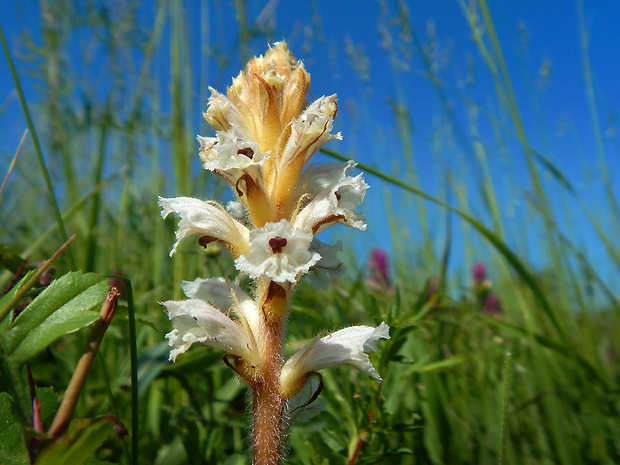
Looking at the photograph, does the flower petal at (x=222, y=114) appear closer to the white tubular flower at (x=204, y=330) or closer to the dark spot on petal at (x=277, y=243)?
the dark spot on petal at (x=277, y=243)

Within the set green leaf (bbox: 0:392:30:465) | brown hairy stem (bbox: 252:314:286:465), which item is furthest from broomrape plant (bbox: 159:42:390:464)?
green leaf (bbox: 0:392:30:465)

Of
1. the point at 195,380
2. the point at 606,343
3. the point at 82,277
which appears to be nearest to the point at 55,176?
the point at 195,380

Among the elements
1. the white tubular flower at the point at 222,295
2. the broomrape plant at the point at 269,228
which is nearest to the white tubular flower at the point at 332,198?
the broomrape plant at the point at 269,228

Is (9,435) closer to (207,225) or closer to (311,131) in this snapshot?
(207,225)

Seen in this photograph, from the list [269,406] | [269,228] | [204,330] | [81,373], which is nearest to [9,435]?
[81,373]

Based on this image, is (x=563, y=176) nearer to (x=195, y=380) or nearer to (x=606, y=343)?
(x=195, y=380)
